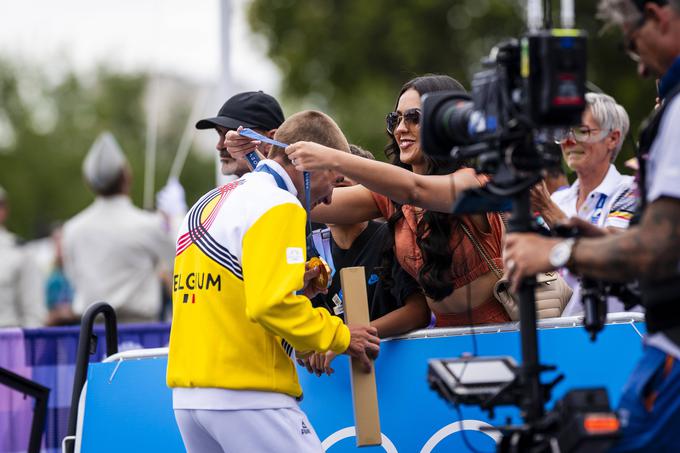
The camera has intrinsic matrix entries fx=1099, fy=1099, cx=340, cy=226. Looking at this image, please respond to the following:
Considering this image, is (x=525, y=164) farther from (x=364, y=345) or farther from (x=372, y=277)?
(x=372, y=277)

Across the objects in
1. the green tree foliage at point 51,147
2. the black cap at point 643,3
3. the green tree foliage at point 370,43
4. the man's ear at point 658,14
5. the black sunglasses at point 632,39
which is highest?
the green tree foliage at point 370,43

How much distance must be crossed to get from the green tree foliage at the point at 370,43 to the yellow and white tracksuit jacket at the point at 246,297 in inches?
752

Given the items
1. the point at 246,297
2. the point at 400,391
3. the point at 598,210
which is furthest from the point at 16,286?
the point at 246,297

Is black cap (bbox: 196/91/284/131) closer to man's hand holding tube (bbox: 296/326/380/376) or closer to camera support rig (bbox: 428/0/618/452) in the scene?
man's hand holding tube (bbox: 296/326/380/376)

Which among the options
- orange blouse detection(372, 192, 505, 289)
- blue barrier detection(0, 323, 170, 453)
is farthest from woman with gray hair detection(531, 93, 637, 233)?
blue barrier detection(0, 323, 170, 453)

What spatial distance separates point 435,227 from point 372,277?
0.63 m

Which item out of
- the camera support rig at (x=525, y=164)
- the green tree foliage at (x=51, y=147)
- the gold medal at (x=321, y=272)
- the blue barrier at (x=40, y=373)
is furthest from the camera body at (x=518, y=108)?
the green tree foliage at (x=51, y=147)

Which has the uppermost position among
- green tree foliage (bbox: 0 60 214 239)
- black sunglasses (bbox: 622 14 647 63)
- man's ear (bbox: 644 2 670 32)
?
man's ear (bbox: 644 2 670 32)

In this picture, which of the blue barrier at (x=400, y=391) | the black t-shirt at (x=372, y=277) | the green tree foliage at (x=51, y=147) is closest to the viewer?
the blue barrier at (x=400, y=391)

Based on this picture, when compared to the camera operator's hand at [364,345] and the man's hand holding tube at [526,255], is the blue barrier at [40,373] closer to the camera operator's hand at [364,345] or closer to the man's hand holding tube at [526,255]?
the camera operator's hand at [364,345]

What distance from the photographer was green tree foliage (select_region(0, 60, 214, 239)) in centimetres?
4534

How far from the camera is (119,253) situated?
923 centimetres

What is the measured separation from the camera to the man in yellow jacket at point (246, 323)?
426 centimetres

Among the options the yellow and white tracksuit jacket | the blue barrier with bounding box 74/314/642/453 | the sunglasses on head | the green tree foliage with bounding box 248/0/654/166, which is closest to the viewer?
the yellow and white tracksuit jacket
